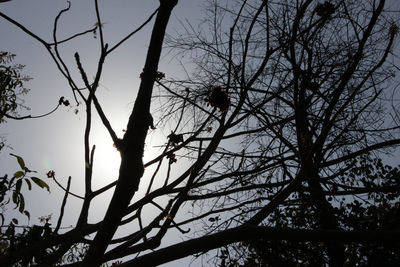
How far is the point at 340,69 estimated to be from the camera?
2.99 m

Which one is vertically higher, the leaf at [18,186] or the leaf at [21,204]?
the leaf at [18,186]

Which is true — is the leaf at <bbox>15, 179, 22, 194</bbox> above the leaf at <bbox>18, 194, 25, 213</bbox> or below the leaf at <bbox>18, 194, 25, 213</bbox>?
above

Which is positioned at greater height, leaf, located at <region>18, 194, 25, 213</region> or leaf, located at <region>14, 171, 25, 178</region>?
leaf, located at <region>14, 171, 25, 178</region>

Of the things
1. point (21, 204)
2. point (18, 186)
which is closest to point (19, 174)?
point (18, 186)

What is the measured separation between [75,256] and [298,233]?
414cm

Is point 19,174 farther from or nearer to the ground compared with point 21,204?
farther from the ground

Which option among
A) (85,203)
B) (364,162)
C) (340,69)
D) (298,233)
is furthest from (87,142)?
(364,162)

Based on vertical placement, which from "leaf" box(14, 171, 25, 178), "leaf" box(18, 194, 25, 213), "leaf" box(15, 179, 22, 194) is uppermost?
"leaf" box(14, 171, 25, 178)

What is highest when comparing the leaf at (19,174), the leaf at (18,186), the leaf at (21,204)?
the leaf at (19,174)

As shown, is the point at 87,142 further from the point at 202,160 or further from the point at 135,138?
the point at 202,160

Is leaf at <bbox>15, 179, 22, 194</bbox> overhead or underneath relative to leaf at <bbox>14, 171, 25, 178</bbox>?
underneath

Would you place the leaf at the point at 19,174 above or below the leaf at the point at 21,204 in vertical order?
above

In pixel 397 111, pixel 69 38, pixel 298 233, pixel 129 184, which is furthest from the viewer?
pixel 397 111

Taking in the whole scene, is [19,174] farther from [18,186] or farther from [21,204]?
[21,204]
